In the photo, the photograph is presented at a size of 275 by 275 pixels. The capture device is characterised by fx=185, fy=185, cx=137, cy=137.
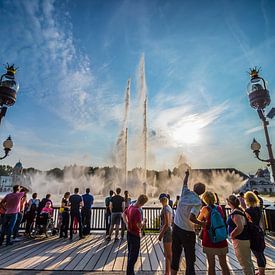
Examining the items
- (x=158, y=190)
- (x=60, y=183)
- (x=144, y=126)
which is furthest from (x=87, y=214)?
(x=60, y=183)

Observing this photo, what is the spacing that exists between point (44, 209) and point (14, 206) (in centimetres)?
177

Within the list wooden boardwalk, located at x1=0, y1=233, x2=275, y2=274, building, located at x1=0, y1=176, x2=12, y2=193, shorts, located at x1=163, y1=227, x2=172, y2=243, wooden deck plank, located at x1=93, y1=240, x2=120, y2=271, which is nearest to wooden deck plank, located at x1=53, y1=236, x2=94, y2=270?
wooden boardwalk, located at x1=0, y1=233, x2=275, y2=274

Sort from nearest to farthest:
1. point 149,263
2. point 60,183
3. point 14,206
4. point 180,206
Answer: point 180,206 < point 149,263 < point 14,206 < point 60,183

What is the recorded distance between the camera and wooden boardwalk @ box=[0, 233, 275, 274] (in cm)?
497

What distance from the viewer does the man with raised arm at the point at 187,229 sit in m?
3.42

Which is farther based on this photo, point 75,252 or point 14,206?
point 14,206

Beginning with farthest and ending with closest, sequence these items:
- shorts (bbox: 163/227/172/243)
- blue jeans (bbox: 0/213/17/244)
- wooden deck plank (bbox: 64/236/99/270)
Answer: blue jeans (bbox: 0/213/17/244), wooden deck plank (bbox: 64/236/99/270), shorts (bbox: 163/227/172/243)

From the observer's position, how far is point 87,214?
29.1 feet

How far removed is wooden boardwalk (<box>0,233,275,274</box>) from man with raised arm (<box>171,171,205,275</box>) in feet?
5.51

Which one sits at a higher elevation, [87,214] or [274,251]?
[87,214]

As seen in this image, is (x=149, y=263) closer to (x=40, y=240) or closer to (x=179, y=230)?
(x=179, y=230)

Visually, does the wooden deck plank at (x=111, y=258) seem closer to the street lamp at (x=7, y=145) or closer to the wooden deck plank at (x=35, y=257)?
the wooden deck plank at (x=35, y=257)

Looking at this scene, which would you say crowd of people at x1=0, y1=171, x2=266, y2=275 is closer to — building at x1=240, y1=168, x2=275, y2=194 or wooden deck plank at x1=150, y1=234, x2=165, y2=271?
wooden deck plank at x1=150, y1=234, x2=165, y2=271

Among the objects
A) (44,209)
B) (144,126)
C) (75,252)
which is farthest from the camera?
(144,126)
